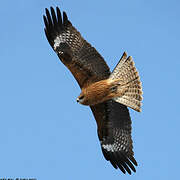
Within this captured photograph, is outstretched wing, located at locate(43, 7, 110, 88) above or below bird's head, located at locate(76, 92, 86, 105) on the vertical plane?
above

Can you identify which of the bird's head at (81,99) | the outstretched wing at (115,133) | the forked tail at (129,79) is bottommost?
the outstretched wing at (115,133)

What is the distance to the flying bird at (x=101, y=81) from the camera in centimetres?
810

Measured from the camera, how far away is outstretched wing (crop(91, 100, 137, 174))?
28.0 ft

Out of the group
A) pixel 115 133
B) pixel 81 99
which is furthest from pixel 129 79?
pixel 115 133

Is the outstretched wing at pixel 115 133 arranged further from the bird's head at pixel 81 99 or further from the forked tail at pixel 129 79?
the bird's head at pixel 81 99

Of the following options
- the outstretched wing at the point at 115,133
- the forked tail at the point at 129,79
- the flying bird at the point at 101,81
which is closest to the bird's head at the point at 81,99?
the flying bird at the point at 101,81

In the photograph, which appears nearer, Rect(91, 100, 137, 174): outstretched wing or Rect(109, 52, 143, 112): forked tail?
Rect(109, 52, 143, 112): forked tail

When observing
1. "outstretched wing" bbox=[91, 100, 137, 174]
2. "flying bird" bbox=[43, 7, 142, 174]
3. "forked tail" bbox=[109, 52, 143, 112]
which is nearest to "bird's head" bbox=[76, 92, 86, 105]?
"flying bird" bbox=[43, 7, 142, 174]

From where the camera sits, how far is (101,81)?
8.18 m

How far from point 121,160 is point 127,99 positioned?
Result: 1.51m

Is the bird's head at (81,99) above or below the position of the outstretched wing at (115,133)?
above

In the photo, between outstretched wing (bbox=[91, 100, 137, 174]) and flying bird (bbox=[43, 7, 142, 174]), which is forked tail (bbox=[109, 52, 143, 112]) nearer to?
flying bird (bbox=[43, 7, 142, 174])

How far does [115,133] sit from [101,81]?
142 centimetres

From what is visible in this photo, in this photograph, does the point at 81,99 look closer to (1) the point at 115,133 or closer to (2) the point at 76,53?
(2) the point at 76,53
